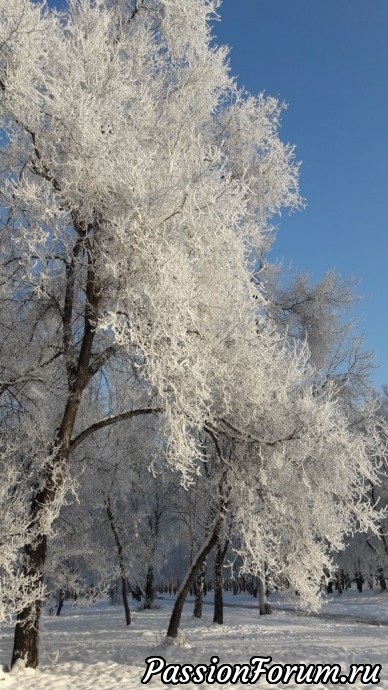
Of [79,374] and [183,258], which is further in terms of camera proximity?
[79,374]

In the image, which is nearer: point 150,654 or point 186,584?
point 150,654

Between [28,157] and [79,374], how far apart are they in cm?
318

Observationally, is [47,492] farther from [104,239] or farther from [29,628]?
[104,239]

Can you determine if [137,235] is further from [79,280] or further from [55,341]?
[55,341]

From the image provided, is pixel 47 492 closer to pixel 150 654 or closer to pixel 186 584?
pixel 150 654

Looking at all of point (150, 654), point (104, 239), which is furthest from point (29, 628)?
point (104, 239)

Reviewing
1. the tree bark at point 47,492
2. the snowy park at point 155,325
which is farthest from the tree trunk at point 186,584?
the tree bark at point 47,492

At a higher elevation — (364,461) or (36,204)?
(36,204)

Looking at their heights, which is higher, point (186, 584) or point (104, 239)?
point (104, 239)

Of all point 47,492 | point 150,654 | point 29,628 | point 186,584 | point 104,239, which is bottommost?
point 150,654

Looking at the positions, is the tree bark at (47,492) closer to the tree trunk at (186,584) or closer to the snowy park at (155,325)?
the snowy park at (155,325)

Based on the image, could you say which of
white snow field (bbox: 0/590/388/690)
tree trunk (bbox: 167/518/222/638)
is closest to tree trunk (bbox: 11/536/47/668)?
white snow field (bbox: 0/590/388/690)

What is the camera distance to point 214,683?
26.6ft

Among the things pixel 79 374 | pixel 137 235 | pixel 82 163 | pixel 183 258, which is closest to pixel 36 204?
pixel 82 163
